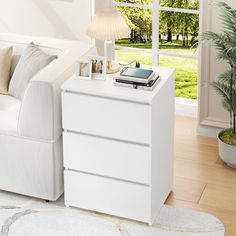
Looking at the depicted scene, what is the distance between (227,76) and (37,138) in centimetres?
132

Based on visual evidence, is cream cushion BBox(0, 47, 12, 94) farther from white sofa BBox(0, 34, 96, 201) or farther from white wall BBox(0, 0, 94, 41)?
white wall BBox(0, 0, 94, 41)

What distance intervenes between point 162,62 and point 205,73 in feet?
7.14

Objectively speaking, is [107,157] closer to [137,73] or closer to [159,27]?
[137,73]

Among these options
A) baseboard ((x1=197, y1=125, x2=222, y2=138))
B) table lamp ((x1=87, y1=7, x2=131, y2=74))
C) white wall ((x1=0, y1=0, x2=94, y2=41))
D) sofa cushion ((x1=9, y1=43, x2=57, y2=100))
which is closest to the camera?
table lamp ((x1=87, y1=7, x2=131, y2=74))

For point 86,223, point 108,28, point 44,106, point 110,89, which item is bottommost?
point 86,223

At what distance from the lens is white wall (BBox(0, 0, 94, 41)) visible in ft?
17.0

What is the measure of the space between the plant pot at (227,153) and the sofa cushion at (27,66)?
1217mm

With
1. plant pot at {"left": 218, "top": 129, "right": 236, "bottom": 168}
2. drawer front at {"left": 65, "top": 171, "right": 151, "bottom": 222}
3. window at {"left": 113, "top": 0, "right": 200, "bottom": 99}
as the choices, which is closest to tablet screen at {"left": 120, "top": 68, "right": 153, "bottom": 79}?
drawer front at {"left": 65, "top": 171, "right": 151, "bottom": 222}

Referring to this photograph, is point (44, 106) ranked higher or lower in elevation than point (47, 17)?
lower

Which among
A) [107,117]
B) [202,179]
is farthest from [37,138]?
[202,179]

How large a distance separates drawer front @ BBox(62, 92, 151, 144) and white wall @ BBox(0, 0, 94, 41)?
140cm

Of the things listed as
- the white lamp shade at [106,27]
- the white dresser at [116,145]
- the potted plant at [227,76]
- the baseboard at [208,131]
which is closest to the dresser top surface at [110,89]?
the white dresser at [116,145]

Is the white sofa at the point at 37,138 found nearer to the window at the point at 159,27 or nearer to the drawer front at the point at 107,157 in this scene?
the drawer front at the point at 107,157

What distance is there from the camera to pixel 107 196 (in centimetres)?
405
